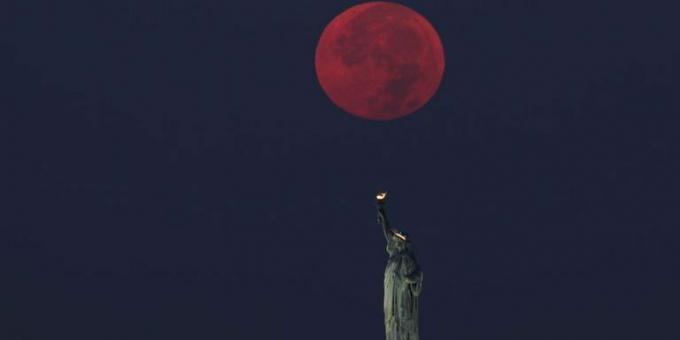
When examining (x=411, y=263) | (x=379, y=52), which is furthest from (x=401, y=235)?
(x=379, y=52)

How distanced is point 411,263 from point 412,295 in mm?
755

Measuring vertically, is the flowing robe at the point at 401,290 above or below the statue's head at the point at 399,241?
below

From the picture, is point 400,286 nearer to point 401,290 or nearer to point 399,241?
point 401,290

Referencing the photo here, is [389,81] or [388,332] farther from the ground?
[389,81]

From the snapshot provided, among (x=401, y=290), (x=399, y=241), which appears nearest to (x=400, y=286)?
(x=401, y=290)

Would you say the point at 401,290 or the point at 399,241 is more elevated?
the point at 399,241

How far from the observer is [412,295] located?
31.0 m

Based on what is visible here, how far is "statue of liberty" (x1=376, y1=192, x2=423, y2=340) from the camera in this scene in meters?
30.9

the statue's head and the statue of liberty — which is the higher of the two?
the statue's head

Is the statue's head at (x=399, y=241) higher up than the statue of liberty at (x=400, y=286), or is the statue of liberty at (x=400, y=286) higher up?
the statue's head at (x=399, y=241)

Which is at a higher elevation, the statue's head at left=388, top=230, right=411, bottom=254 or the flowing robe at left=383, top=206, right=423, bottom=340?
the statue's head at left=388, top=230, right=411, bottom=254

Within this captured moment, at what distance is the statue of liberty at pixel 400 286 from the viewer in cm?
3088

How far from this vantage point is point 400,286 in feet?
101

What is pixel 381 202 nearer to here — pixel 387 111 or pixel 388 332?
pixel 388 332
